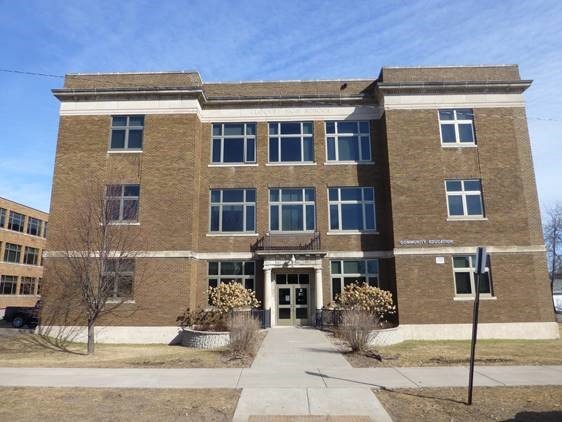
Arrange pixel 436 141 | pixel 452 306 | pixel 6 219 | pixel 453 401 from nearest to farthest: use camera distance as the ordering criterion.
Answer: pixel 453 401 < pixel 452 306 < pixel 436 141 < pixel 6 219

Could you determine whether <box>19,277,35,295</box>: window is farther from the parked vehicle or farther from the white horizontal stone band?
the white horizontal stone band

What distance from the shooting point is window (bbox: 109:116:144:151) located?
22031 mm

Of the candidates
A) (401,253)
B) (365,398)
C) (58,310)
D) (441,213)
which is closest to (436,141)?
(441,213)

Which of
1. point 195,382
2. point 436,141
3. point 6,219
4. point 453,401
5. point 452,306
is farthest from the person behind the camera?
point 6,219

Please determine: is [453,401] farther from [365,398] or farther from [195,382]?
[195,382]

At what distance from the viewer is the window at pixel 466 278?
2020 centimetres

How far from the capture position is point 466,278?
20359mm

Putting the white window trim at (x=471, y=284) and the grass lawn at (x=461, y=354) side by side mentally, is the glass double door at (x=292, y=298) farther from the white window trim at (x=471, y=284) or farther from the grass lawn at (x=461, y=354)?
the white window trim at (x=471, y=284)

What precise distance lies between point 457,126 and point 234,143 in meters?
11.7

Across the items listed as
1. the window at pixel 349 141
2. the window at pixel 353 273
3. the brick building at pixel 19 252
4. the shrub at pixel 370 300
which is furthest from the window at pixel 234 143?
the brick building at pixel 19 252

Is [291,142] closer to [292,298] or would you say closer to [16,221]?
[292,298]

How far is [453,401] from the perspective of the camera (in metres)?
8.27

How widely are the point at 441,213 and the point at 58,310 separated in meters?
18.7

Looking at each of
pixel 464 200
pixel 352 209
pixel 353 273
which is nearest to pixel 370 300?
pixel 353 273
